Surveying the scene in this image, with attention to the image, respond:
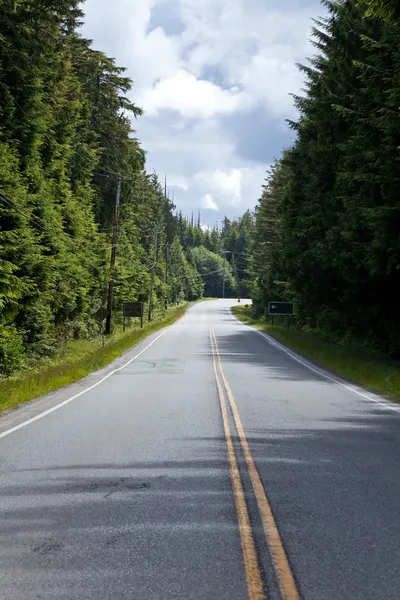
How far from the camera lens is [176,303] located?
119125 mm

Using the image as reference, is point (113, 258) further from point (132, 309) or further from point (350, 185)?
point (350, 185)

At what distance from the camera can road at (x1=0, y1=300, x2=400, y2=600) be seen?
4.01 m

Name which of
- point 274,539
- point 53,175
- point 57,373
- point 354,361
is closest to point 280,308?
point 53,175

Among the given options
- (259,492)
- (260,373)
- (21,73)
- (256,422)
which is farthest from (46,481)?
(21,73)

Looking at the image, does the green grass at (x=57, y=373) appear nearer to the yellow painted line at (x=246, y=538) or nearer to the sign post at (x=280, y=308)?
the yellow painted line at (x=246, y=538)

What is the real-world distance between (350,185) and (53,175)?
53.5 feet

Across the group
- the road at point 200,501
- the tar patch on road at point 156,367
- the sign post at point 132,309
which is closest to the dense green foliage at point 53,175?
the sign post at point 132,309

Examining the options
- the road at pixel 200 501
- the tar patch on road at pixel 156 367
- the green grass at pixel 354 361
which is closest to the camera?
the road at pixel 200 501

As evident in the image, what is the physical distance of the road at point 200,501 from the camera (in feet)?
13.2

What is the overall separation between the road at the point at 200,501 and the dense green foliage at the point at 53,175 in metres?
11.2

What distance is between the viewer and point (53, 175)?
31203mm

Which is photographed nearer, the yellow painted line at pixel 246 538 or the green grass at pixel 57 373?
the yellow painted line at pixel 246 538

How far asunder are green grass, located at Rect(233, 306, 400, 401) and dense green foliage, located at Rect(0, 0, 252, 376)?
1198cm

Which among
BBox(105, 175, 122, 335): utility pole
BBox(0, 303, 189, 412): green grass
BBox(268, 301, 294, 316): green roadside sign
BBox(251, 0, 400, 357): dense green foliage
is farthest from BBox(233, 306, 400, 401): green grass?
BBox(105, 175, 122, 335): utility pole
